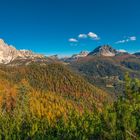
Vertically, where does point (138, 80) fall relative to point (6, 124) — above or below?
above

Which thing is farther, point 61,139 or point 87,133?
point 61,139

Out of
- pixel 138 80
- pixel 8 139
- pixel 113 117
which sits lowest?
pixel 8 139

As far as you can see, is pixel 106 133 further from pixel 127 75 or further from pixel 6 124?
pixel 6 124

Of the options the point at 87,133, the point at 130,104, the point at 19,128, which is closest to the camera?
the point at 130,104

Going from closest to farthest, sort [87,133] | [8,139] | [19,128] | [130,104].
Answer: [130,104] < [87,133] < [8,139] < [19,128]

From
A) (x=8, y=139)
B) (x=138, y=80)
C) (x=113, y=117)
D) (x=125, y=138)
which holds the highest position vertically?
(x=138, y=80)

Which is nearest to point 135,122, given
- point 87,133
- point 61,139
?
point 87,133

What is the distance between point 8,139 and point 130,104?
96.9 m

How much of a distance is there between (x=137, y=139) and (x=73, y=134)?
2957 inches

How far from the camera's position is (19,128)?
145 meters

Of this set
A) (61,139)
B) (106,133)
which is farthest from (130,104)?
(61,139)

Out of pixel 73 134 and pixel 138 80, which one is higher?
pixel 138 80

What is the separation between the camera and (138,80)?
1706 inches

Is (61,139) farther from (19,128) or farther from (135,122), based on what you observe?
(135,122)
